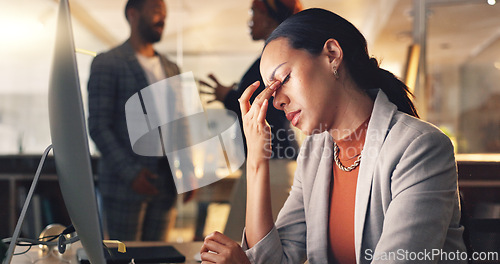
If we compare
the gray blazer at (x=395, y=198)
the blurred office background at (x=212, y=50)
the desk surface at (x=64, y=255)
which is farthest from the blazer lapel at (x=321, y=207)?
the blurred office background at (x=212, y=50)

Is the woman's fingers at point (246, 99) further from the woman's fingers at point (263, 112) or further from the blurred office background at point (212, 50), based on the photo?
the blurred office background at point (212, 50)

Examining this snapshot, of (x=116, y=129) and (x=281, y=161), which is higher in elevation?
(x=116, y=129)

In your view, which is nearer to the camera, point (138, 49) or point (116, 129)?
point (116, 129)

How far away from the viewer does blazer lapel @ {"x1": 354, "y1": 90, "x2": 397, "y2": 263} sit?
2.83ft

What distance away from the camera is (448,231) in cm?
85

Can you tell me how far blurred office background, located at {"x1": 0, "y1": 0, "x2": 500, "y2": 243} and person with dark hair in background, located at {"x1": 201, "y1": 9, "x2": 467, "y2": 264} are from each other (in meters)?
0.42


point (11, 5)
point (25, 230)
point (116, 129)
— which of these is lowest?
point (25, 230)

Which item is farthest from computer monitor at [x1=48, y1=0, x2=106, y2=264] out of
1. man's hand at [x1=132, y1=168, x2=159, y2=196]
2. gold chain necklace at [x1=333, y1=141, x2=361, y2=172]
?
man's hand at [x1=132, y1=168, x2=159, y2=196]

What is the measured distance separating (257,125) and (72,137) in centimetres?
42

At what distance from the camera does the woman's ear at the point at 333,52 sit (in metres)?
0.86

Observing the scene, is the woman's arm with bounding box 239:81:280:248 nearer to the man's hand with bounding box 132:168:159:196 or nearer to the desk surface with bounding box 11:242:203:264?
the desk surface with bounding box 11:242:203:264

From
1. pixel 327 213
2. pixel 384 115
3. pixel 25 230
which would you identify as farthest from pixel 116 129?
pixel 25 230

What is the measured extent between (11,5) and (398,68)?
2.85 meters

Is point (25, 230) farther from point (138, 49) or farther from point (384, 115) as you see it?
point (384, 115)
